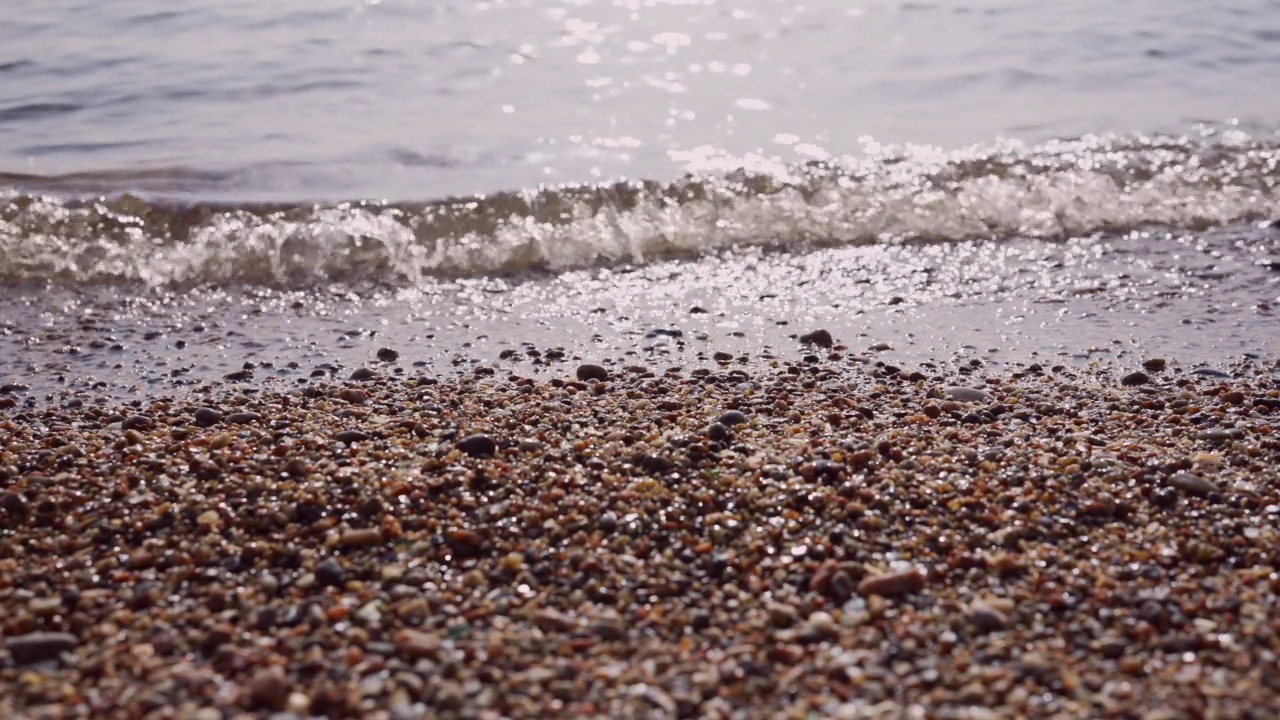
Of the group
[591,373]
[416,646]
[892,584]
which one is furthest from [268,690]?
[591,373]

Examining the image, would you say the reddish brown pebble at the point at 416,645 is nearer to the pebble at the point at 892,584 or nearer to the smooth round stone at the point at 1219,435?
the pebble at the point at 892,584

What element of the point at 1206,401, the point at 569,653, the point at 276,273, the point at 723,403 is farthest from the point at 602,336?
the point at 569,653

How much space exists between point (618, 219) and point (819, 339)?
2.01 m

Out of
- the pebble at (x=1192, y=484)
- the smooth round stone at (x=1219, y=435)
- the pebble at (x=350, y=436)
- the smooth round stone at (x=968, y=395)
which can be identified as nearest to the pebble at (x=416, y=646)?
the pebble at (x=350, y=436)

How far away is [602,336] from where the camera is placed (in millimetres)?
5594

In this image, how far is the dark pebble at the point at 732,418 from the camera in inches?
168

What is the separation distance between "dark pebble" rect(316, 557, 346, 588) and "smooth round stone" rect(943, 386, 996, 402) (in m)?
2.36

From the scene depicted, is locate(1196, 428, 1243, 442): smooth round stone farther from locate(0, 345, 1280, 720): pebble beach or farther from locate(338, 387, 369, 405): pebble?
locate(338, 387, 369, 405): pebble

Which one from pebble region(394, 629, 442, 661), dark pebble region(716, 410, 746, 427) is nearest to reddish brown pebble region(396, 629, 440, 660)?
pebble region(394, 629, 442, 661)

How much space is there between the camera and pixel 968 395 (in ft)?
15.2

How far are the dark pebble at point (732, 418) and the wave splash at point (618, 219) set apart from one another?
251 centimetres

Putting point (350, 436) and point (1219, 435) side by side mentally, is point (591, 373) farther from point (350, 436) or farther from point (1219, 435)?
point (1219, 435)

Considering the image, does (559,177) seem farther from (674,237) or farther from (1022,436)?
(1022,436)

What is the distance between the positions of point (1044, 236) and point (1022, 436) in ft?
10.1
